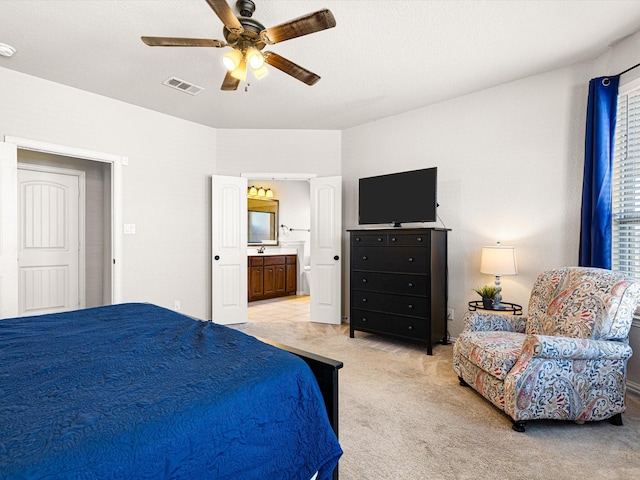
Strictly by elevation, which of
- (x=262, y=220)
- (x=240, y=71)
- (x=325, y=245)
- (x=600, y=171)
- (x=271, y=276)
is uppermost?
(x=240, y=71)

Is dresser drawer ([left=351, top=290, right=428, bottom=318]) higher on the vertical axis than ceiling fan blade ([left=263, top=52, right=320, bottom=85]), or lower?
lower

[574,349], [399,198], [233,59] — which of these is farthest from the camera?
[399,198]

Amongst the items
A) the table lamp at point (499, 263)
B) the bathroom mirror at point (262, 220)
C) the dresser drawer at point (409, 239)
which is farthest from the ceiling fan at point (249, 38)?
the bathroom mirror at point (262, 220)

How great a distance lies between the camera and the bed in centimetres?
81

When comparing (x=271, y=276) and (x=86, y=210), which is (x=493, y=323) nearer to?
(x=271, y=276)

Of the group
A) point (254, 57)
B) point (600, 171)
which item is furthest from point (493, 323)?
point (254, 57)

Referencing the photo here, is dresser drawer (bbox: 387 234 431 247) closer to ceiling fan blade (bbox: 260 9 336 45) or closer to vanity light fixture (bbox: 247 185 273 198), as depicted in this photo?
ceiling fan blade (bbox: 260 9 336 45)

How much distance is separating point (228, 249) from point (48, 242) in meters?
2.17

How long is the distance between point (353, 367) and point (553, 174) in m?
2.50

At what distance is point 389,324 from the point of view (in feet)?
12.5

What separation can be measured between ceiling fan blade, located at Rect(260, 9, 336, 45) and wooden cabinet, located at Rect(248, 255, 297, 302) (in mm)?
4491

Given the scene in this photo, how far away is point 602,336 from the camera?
2203 mm

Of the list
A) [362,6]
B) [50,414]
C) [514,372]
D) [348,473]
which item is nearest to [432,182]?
[362,6]

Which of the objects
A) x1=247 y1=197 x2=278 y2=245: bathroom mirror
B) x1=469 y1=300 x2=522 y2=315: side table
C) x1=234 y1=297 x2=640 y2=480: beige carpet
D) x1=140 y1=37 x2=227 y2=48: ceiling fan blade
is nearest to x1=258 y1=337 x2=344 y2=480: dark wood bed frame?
x1=234 y1=297 x2=640 y2=480: beige carpet
